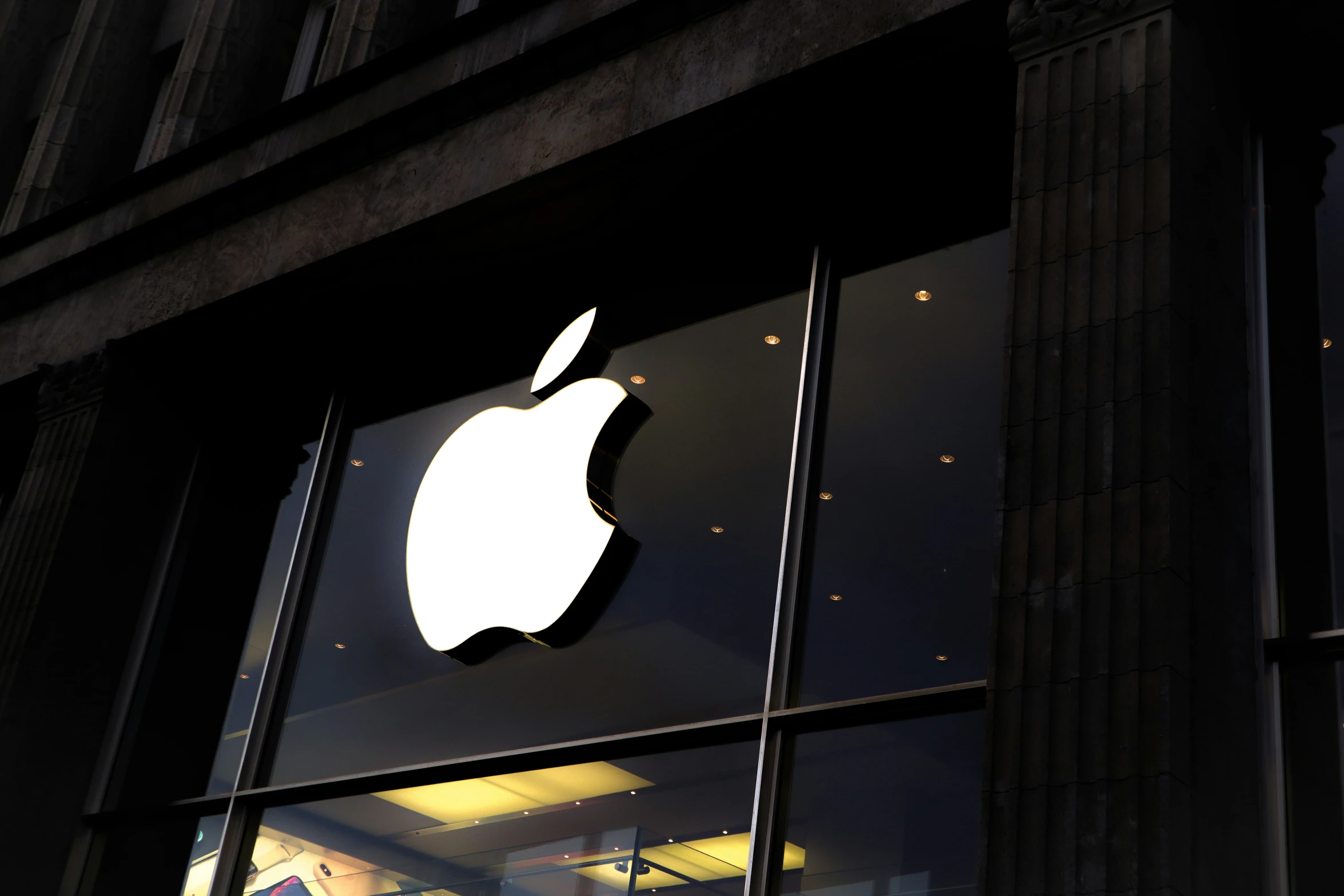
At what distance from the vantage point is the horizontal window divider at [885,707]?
25.5 ft

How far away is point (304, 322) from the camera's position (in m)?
12.4

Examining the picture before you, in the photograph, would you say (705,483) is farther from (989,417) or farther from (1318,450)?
(1318,450)

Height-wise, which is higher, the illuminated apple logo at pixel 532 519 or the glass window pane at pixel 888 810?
the illuminated apple logo at pixel 532 519

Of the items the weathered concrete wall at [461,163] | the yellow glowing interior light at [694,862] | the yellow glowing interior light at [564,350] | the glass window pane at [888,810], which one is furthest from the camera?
the yellow glowing interior light at [564,350]

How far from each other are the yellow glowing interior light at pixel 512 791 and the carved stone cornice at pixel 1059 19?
15.5 ft

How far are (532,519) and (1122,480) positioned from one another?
477 cm

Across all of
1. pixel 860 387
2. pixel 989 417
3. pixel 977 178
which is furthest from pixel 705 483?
pixel 977 178

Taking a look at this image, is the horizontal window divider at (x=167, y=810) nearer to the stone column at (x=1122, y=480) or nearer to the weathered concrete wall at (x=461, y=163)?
the weathered concrete wall at (x=461, y=163)

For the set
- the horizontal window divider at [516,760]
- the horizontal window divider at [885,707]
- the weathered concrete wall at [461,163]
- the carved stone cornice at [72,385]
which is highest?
the weathered concrete wall at [461,163]

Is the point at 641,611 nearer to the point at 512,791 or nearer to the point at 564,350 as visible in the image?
the point at 512,791

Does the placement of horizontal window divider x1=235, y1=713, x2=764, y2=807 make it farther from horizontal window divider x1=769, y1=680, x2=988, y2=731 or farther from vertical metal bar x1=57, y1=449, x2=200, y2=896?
vertical metal bar x1=57, y1=449, x2=200, y2=896

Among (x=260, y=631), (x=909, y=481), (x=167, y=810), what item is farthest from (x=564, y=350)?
(x=167, y=810)

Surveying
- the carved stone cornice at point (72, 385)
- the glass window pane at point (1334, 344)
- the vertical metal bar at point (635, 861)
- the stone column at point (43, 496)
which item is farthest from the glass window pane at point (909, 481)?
the carved stone cornice at point (72, 385)

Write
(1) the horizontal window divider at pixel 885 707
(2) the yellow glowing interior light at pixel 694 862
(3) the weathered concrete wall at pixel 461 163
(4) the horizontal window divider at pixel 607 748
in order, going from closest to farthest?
1. (1) the horizontal window divider at pixel 885 707
2. (4) the horizontal window divider at pixel 607 748
3. (2) the yellow glowing interior light at pixel 694 862
4. (3) the weathered concrete wall at pixel 461 163
